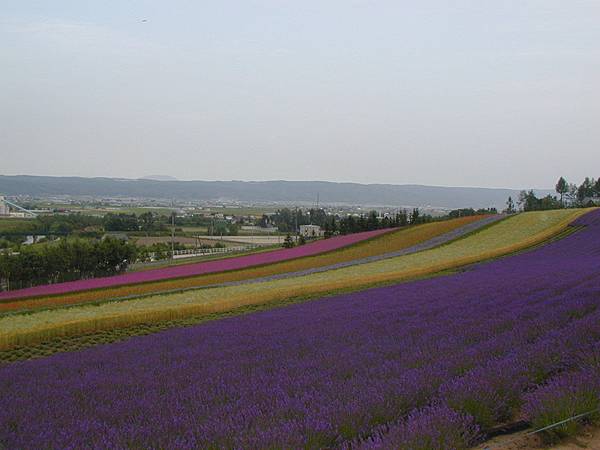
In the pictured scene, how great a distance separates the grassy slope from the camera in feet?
54.8

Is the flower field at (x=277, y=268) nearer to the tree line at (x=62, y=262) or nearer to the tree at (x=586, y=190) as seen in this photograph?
the tree line at (x=62, y=262)

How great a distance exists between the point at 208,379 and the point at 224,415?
198cm

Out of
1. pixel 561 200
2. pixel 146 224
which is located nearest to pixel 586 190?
pixel 561 200

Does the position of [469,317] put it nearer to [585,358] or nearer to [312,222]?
[585,358]

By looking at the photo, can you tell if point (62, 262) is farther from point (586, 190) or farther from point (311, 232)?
point (586, 190)

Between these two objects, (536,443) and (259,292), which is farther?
(259,292)

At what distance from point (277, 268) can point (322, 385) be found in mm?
32956

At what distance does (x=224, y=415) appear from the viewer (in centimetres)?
539

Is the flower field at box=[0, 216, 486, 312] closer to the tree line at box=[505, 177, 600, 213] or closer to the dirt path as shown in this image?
the dirt path

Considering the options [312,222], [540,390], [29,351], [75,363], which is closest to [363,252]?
[29,351]

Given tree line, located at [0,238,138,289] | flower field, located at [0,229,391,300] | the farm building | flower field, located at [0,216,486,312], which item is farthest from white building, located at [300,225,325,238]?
flower field, located at [0,229,391,300]

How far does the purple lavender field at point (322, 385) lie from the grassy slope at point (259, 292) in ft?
16.6

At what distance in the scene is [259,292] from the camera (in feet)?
81.8

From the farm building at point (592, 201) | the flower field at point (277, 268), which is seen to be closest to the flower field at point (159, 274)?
the flower field at point (277, 268)
